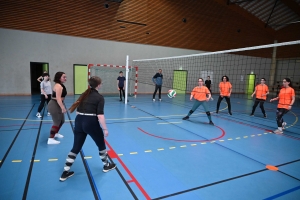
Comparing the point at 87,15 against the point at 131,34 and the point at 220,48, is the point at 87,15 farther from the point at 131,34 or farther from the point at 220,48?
the point at 220,48

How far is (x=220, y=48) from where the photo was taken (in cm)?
1853

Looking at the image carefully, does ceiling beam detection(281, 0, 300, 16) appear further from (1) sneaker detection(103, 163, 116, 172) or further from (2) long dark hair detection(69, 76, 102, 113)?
(1) sneaker detection(103, 163, 116, 172)

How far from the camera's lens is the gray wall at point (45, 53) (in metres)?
11.6

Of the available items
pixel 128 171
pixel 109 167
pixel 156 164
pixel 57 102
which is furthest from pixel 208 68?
pixel 109 167

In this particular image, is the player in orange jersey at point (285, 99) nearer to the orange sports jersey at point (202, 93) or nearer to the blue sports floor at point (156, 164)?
the blue sports floor at point (156, 164)

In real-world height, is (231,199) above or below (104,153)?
below

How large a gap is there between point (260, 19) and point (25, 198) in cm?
2356

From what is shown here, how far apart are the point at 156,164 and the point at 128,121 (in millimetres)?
3259

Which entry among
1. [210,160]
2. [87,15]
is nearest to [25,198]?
[210,160]

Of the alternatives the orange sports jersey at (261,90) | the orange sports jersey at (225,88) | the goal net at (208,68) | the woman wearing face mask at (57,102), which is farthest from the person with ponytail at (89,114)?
the goal net at (208,68)

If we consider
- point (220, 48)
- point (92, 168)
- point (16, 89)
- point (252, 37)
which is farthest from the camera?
point (252, 37)

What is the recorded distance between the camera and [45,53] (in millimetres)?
12484

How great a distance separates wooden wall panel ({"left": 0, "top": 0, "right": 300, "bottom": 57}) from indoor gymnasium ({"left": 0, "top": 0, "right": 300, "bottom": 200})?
0.07 meters

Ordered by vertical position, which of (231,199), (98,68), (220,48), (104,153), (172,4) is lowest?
(231,199)
